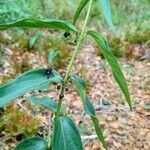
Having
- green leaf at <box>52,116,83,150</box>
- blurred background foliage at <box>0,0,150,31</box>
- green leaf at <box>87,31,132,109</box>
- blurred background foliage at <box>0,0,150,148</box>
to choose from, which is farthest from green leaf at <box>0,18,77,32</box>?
blurred background foliage at <box>0,0,150,31</box>

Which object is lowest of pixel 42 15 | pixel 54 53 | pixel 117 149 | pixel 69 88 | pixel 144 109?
pixel 117 149

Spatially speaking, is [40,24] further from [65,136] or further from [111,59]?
[65,136]

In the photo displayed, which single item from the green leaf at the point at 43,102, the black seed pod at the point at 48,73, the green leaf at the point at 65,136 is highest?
the black seed pod at the point at 48,73

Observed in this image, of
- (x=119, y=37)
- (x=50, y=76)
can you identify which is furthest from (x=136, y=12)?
(x=50, y=76)

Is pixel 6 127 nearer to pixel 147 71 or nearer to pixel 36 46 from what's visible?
pixel 36 46

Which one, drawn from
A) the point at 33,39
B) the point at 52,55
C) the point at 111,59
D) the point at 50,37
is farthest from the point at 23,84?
the point at 50,37

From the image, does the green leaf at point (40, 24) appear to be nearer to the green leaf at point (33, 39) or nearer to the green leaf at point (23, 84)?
the green leaf at point (23, 84)

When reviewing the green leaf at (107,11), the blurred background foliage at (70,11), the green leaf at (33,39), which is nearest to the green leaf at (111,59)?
the green leaf at (107,11)

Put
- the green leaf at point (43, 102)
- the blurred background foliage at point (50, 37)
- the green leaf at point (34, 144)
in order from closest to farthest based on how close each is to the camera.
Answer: the green leaf at point (34, 144), the green leaf at point (43, 102), the blurred background foliage at point (50, 37)
